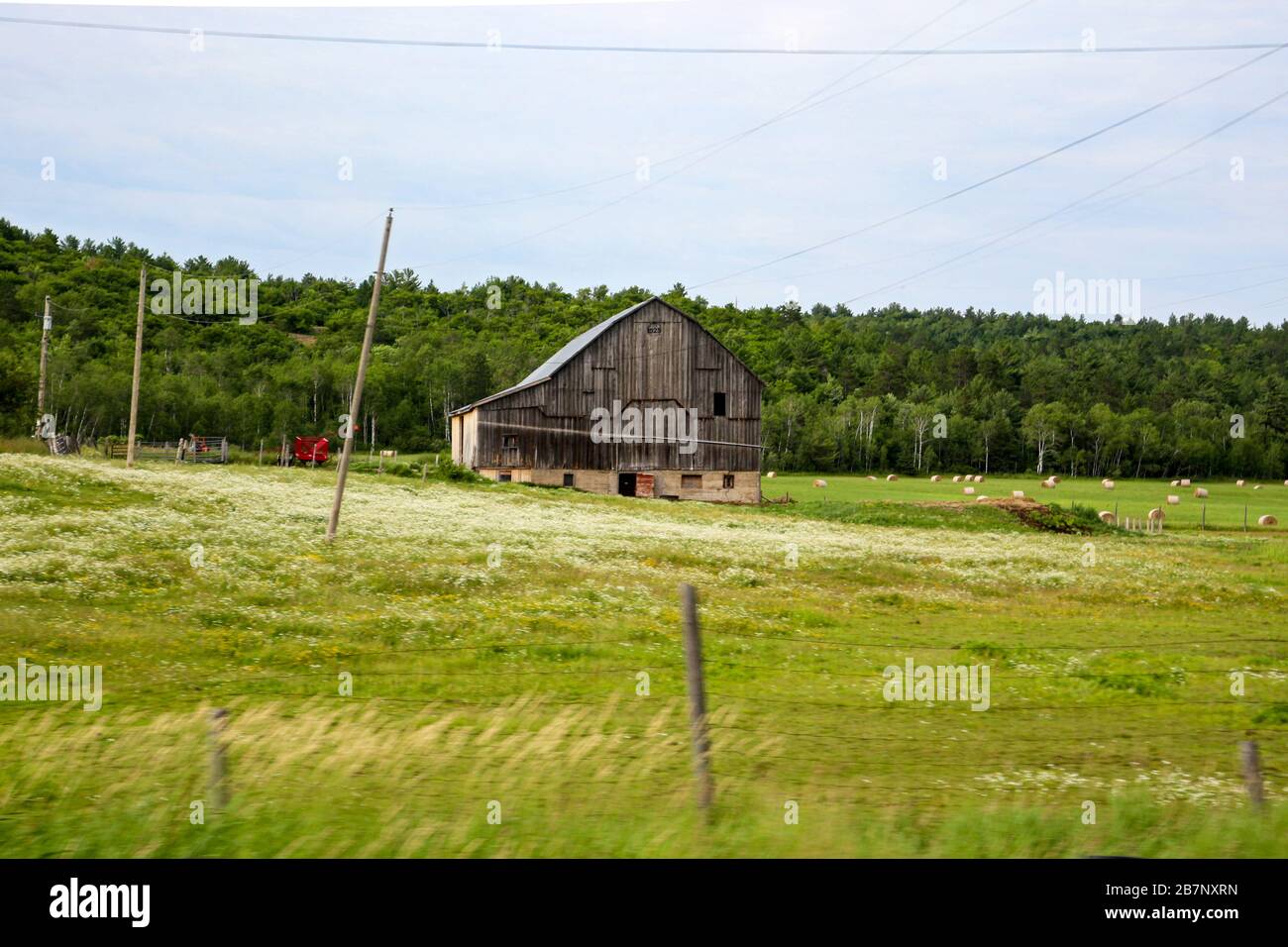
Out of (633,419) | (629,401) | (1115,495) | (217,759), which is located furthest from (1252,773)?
(1115,495)

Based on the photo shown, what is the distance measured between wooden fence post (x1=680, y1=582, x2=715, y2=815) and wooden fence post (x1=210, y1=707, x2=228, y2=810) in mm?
3400

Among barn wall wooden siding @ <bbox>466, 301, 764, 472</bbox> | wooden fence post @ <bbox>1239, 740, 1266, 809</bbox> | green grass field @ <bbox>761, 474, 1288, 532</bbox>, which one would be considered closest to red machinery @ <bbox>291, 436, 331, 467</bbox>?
barn wall wooden siding @ <bbox>466, 301, 764, 472</bbox>

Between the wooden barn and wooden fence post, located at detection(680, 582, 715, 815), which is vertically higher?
the wooden barn

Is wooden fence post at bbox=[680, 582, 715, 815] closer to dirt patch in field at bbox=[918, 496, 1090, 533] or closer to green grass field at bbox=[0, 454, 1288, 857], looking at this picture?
green grass field at bbox=[0, 454, 1288, 857]

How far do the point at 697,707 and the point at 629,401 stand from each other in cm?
5660

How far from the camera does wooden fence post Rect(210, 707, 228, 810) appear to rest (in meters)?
7.23

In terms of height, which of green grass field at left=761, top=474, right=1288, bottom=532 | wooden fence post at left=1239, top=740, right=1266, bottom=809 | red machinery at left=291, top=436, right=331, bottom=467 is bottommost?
green grass field at left=761, top=474, right=1288, bottom=532

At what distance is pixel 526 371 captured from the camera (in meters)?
131

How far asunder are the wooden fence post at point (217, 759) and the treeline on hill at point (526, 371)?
313 feet

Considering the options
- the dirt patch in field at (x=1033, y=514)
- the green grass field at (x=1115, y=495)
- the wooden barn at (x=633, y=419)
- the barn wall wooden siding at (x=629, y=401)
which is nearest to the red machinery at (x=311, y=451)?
the wooden barn at (x=633, y=419)

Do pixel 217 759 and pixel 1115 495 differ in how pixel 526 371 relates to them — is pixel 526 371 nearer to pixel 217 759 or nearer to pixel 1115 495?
pixel 1115 495

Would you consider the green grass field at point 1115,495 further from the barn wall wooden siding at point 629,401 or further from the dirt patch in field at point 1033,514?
the barn wall wooden siding at point 629,401

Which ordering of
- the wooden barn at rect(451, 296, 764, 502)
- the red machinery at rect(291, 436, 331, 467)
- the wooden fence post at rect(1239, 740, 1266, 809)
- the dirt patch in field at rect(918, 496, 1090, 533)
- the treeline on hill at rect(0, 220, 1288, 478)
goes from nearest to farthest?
1. the wooden fence post at rect(1239, 740, 1266, 809)
2. the dirt patch in field at rect(918, 496, 1090, 533)
3. the wooden barn at rect(451, 296, 764, 502)
4. the red machinery at rect(291, 436, 331, 467)
5. the treeline on hill at rect(0, 220, 1288, 478)
